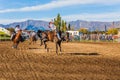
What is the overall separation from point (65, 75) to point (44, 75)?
33.3 inches

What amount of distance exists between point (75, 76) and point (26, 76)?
1.94 m

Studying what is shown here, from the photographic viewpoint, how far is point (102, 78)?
1387 centimetres

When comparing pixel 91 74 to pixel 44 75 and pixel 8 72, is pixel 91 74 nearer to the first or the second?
pixel 44 75

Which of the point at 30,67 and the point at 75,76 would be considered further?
the point at 30,67

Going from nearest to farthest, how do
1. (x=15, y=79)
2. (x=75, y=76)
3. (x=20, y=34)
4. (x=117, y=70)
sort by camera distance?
(x=15, y=79), (x=75, y=76), (x=117, y=70), (x=20, y=34)

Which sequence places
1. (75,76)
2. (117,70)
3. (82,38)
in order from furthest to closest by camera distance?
(82,38), (117,70), (75,76)

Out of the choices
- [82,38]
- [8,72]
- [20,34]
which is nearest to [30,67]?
[8,72]

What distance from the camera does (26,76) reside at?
1393 cm

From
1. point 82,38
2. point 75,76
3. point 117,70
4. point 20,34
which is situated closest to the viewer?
point 75,76

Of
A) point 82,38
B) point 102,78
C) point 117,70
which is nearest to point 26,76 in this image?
point 102,78

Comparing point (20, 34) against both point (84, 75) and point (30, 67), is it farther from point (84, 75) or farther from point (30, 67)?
point (84, 75)

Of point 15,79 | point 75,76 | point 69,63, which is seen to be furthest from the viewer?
point 69,63

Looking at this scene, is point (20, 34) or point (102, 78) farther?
point (20, 34)

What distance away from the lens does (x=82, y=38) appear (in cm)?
8144
